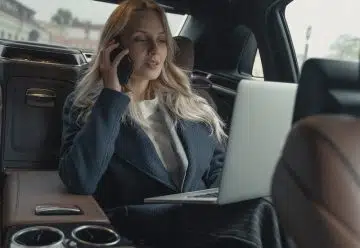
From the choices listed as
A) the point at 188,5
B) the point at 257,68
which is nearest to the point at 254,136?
the point at 257,68

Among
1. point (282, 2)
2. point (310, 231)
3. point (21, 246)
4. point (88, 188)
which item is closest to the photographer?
point (310, 231)

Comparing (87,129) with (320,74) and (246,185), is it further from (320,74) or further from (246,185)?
(320,74)

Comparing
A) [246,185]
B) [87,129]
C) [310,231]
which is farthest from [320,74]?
[87,129]

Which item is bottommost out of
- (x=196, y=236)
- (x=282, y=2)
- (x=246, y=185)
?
(x=196, y=236)

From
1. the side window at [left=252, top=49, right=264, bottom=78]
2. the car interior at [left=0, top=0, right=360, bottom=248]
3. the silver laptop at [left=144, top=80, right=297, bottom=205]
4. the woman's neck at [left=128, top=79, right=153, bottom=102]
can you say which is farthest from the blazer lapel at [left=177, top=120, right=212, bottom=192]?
the side window at [left=252, top=49, right=264, bottom=78]

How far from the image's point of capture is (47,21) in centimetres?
263

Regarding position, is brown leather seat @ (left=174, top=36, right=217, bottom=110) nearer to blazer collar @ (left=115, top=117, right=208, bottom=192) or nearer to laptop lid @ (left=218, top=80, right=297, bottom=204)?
blazer collar @ (left=115, top=117, right=208, bottom=192)

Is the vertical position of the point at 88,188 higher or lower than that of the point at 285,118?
lower

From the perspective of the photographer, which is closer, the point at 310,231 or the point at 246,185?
the point at 310,231

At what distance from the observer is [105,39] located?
180 cm

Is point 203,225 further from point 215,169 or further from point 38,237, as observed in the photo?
point 215,169

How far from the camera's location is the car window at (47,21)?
8.40ft

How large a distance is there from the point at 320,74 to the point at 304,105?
0.05m

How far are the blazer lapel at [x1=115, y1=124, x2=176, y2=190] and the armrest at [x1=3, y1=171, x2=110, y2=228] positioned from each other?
192mm
